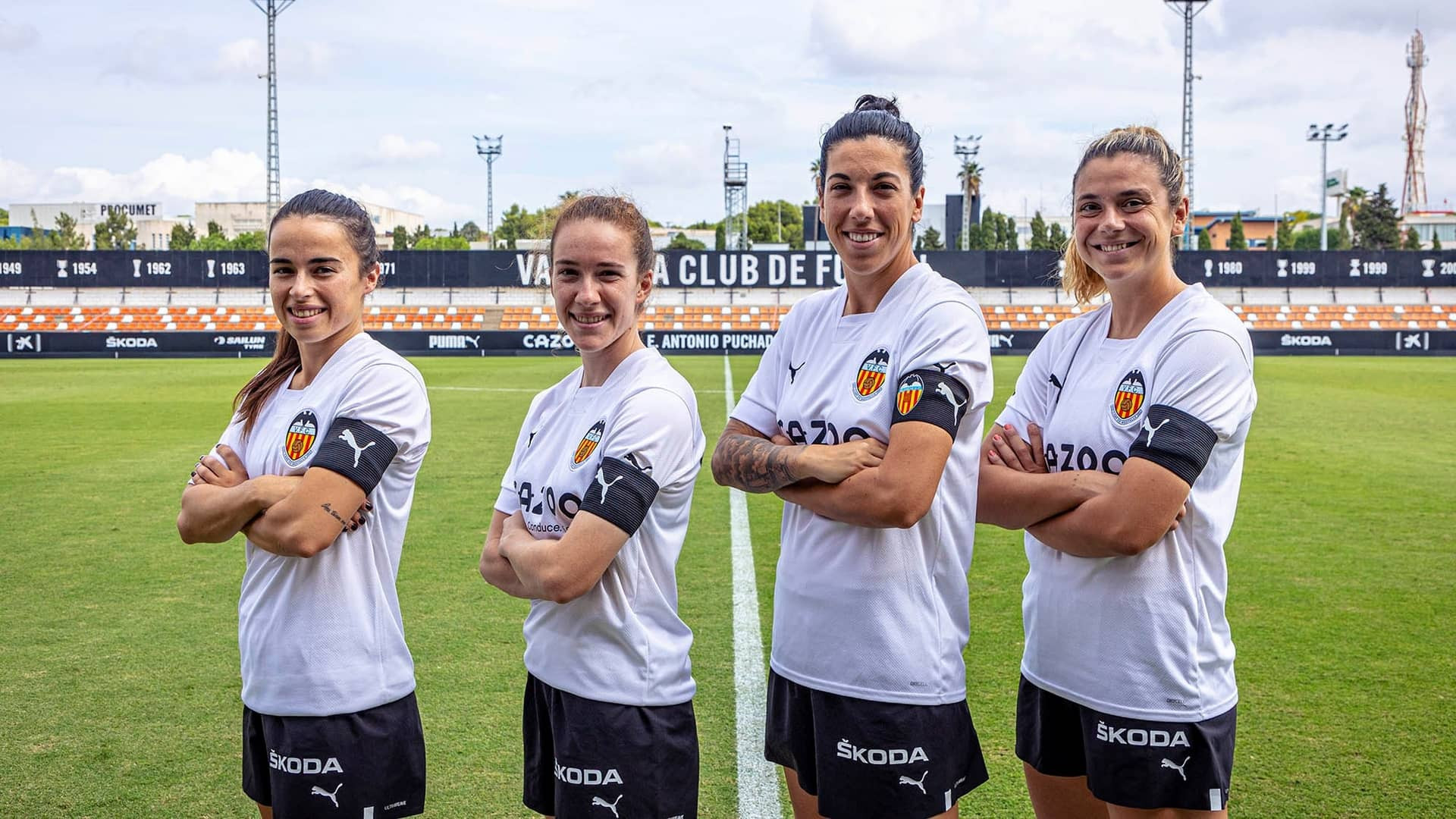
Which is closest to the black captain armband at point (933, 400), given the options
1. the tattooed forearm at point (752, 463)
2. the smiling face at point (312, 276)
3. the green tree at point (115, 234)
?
the tattooed forearm at point (752, 463)

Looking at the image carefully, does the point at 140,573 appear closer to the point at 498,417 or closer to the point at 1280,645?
the point at 1280,645

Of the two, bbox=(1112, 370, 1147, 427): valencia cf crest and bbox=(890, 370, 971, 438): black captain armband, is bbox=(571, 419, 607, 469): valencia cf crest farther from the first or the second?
bbox=(1112, 370, 1147, 427): valencia cf crest

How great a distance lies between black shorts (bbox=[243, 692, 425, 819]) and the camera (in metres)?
2.66

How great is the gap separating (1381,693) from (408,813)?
4369 millimetres

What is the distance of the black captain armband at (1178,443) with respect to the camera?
8.45ft

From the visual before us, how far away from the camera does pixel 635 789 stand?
102 inches

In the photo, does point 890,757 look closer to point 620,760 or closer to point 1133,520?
point 620,760

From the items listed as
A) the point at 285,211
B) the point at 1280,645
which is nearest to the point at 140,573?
the point at 285,211

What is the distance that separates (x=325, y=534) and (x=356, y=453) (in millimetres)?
210

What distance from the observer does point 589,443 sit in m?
2.71

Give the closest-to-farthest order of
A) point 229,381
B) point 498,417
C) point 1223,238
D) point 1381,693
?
point 1381,693 → point 498,417 → point 229,381 → point 1223,238

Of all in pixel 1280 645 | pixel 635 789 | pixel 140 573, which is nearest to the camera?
pixel 635 789

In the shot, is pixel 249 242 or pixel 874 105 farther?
pixel 249 242

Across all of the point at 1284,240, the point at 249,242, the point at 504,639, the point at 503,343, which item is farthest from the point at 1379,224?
the point at 504,639
